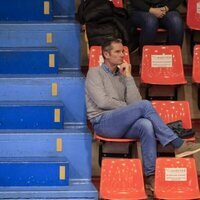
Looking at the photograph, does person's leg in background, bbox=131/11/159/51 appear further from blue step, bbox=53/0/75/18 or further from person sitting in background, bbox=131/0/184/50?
blue step, bbox=53/0/75/18

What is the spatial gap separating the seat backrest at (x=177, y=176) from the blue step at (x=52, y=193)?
438 millimetres

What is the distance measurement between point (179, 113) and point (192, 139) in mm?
268

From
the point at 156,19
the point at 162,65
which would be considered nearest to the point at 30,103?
the point at 162,65

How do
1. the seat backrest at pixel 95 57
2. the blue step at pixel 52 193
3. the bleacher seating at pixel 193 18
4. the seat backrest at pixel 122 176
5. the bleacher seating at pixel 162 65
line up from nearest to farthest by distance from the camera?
1. the seat backrest at pixel 122 176
2. the blue step at pixel 52 193
3. the seat backrest at pixel 95 57
4. the bleacher seating at pixel 162 65
5. the bleacher seating at pixel 193 18

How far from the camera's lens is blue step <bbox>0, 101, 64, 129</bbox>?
4.81 metres

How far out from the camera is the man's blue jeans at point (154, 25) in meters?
5.37

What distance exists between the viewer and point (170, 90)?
210 inches

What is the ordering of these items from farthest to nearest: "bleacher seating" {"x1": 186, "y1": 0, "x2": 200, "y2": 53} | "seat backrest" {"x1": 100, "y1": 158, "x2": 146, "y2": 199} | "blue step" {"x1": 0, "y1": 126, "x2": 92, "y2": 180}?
"bleacher seating" {"x1": 186, "y1": 0, "x2": 200, "y2": 53}
"blue step" {"x1": 0, "y1": 126, "x2": 92, "y2": 180}
"seat backrest" {"x1": 100, "y1": 158, "x2": 146, "y2": 199}

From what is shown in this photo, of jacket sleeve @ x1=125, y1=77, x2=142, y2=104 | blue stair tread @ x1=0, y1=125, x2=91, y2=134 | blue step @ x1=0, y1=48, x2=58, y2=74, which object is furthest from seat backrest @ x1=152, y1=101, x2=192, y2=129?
blue step @ x1=0, y1=48, x2=58, y2=74

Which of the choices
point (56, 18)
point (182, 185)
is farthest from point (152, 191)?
point (56, 18)

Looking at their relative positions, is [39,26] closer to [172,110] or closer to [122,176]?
[172,110]

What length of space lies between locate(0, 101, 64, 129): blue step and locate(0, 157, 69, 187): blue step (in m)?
0.35

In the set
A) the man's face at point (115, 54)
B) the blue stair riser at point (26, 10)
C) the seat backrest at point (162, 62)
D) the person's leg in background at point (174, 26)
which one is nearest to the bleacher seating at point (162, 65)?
the seat backrest at point (162, 62)

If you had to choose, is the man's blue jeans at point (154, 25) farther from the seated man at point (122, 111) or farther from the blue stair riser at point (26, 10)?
the blue stair riser at point (26, 10)
